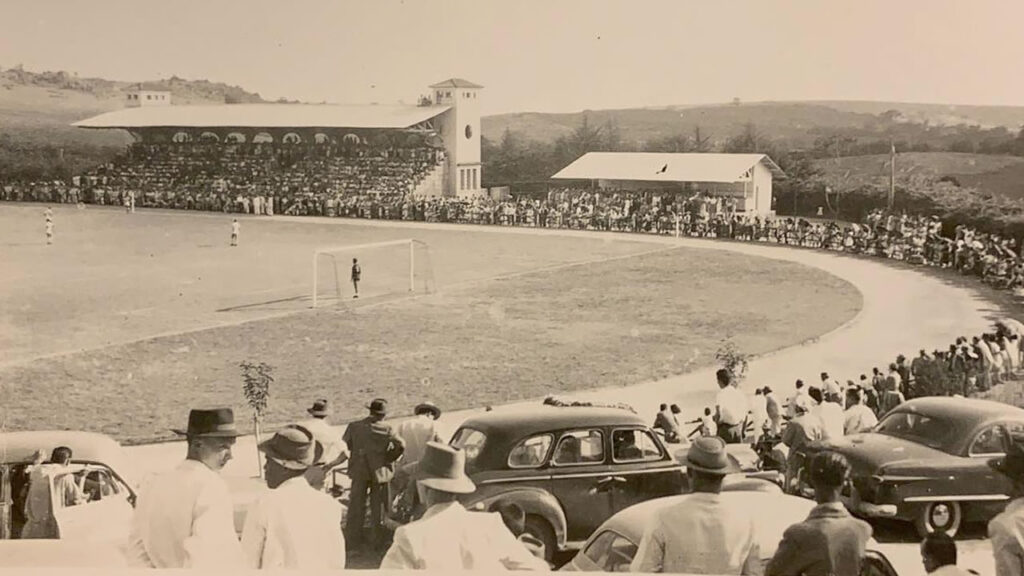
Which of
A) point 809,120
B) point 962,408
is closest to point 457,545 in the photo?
point 962,408

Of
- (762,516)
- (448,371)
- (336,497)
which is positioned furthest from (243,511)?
(762,516)

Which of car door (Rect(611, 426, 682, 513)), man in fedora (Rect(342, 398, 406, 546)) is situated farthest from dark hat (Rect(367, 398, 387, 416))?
car door (Rect(611, 426, 682, 513))

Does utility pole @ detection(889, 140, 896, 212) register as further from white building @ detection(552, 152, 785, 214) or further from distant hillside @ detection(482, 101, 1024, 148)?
white building @ detection(552, 152, 785, 214)

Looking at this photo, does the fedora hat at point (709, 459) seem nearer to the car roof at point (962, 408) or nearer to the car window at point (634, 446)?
the car window at point (634, 446)

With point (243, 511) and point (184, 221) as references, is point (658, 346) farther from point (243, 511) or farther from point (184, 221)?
point (184, 221)

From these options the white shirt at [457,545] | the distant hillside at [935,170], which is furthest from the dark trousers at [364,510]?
the distant hillside at [935,170]

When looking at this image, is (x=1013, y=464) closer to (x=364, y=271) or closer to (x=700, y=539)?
(x=700, y=539)

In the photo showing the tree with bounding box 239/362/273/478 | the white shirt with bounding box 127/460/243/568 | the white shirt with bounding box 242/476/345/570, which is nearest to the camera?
the white shirt with bounding box 127/460/243/568
